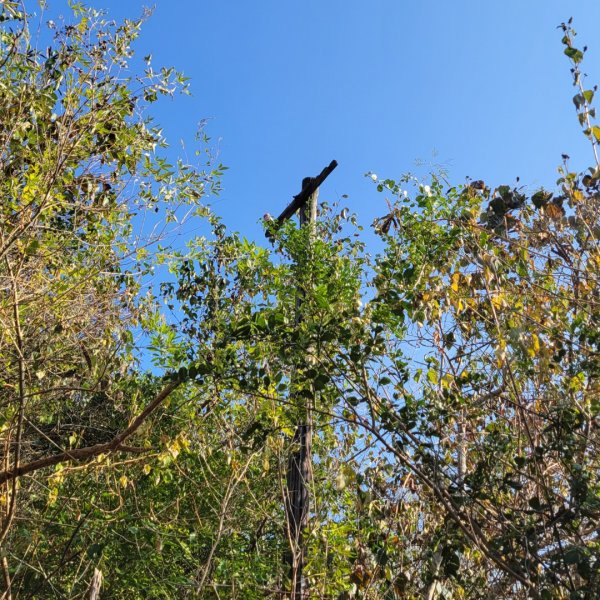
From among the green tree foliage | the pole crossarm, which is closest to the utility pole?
the green tree foliage

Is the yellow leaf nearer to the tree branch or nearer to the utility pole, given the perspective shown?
the utility pole

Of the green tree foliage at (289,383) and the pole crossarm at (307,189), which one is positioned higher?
the pole crossarm at (307,189)

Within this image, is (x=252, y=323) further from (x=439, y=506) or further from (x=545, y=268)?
(x=545, y=268)

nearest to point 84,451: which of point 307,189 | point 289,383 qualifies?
point 289,383

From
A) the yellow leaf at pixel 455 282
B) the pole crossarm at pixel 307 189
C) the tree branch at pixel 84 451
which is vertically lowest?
the tree branch at pixel 84 451

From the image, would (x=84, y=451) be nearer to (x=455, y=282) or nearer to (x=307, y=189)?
(x=455, y=282)

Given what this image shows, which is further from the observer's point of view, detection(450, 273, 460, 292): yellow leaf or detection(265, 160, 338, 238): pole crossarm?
detection(265, 160, 338, 238): pole crossarm

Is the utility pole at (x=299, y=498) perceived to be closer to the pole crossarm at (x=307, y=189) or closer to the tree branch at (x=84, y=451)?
the tree branch at (x=84, y=451)

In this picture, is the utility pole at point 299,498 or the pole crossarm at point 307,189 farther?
the pole crossarm at point 307,189

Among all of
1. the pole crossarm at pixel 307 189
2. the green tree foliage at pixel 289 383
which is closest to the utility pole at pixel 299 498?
the green tree foliage at pixel 289 383

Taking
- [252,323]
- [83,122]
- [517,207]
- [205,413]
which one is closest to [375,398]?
[252,323]

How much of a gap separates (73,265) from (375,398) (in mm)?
2443

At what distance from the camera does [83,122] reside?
3.90 m

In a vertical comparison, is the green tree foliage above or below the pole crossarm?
below
